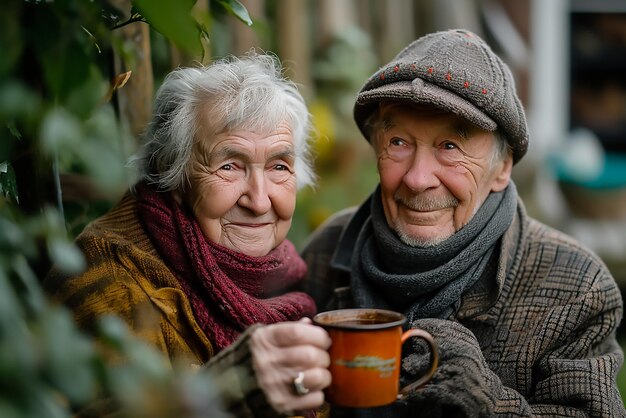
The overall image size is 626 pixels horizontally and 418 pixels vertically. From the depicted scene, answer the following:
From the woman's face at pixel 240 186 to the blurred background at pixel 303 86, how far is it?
11.9 inches

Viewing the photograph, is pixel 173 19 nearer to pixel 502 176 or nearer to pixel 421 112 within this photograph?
pixel 421 112

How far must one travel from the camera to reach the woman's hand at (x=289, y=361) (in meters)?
1.70

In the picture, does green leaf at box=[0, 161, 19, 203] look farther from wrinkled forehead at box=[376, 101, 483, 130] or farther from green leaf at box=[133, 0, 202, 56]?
wrinkled forehead at box=[376, 101, 483, 130]

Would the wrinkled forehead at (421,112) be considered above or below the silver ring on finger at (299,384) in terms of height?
above

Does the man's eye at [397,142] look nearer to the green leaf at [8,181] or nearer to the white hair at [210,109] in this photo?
the white hair at [210,109]

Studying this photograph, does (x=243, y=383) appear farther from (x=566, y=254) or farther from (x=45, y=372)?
(x=566, y=254)

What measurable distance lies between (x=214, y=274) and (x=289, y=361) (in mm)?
518

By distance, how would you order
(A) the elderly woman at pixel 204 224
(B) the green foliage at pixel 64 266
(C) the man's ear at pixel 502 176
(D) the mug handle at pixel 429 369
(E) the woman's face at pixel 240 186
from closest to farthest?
(B) the green foliage at pixel 64 266 → (D) the mug handle at pixel 429 369 → (A) the elderly woman at pixel 204 224 → (E) the woman's face at pixel 240 186 → (C) the man's ear at pixel 502 176

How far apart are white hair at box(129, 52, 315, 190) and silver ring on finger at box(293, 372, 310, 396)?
2.61 ft

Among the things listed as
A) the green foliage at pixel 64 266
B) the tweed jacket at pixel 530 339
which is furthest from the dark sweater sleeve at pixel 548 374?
the green foliage at pixel 64 266

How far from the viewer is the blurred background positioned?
1207 mm

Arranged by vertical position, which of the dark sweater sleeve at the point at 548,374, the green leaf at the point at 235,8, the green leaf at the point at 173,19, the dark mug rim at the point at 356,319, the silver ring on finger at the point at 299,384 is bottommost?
the dark sweater sleeve at the point at 548,374

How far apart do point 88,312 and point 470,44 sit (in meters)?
1.32

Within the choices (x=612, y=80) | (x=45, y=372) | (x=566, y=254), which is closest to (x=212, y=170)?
(x=566, y=254)
